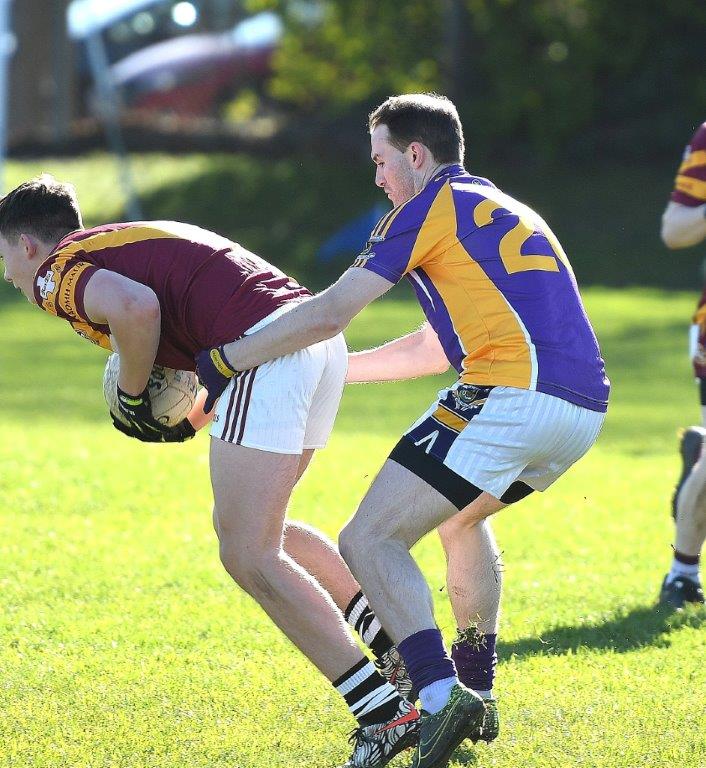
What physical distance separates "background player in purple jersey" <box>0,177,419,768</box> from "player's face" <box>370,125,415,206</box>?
50cm

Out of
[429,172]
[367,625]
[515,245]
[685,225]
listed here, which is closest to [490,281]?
[515,245]

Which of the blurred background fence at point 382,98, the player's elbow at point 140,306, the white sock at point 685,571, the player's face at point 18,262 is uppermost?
the player's face at point 18,262

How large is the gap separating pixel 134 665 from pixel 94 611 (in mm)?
809

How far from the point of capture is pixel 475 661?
4.70 m

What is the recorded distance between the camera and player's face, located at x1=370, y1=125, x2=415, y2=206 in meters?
4.45

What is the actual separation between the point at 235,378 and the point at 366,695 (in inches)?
44.3

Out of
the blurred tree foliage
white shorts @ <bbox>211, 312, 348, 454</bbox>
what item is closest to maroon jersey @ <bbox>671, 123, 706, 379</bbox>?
white shorts @ <bbox>211, 312, 348, 454</bbox>

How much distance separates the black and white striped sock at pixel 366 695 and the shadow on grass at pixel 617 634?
1219 mm

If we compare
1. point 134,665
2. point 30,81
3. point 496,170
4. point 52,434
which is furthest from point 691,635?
point 30,81

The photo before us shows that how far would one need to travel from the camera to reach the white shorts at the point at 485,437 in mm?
4258

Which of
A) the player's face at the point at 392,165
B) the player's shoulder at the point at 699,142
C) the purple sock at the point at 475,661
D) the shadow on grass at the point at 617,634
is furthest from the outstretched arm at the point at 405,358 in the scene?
the player's shoulder at the point at 699,142

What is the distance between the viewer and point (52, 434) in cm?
1098

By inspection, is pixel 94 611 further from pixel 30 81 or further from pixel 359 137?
pixel 30 81

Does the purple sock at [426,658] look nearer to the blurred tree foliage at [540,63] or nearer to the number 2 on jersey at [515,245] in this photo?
the number 2 on jersey at [515,245]
